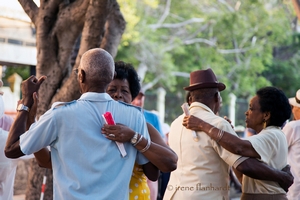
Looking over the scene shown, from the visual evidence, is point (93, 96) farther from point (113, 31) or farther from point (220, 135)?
point (113, 31)

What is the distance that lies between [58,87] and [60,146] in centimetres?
339

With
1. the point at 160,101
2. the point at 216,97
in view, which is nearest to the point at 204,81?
the point at 216,97

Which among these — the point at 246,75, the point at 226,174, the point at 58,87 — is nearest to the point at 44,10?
the point at 58,87

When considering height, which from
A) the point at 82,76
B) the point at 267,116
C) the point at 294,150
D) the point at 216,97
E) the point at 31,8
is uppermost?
the point at 31,8

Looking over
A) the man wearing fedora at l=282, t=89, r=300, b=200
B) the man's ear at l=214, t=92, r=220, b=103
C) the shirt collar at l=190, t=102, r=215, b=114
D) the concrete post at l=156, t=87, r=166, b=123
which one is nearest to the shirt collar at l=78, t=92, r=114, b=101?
the shirt collar at l=190, t=102, r=215, b=114

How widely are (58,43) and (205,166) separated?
2865 millimetres

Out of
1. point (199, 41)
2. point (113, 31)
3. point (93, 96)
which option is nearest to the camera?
point (93, 96)

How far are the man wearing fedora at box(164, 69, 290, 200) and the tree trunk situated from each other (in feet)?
6.81

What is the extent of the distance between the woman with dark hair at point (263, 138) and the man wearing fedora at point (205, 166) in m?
0.07

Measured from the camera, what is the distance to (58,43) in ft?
21.2

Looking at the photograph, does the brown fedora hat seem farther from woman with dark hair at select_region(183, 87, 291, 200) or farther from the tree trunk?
the tree trunk

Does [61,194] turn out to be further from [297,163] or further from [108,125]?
[297,163]

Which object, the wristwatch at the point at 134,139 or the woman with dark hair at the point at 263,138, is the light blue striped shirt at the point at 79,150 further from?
the woman with dark hair at the point at 263,138

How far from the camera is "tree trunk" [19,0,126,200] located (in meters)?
6.20
